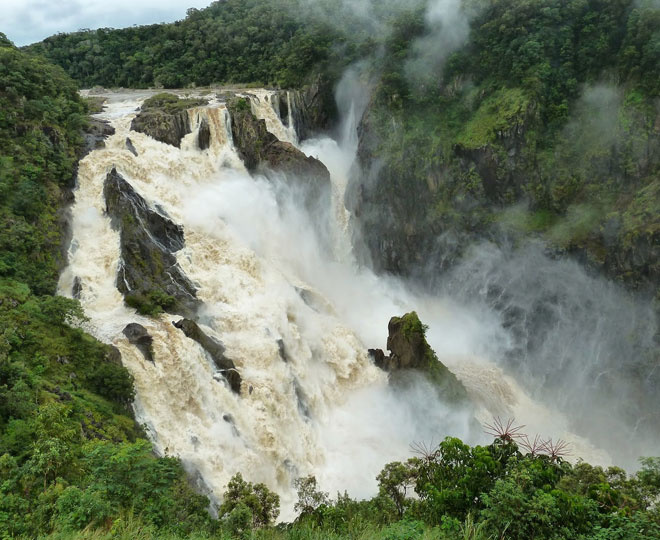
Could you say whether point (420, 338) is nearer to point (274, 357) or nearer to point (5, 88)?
point (274, 357)

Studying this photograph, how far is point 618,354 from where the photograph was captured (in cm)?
2697

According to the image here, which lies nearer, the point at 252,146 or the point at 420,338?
the point at 420,338

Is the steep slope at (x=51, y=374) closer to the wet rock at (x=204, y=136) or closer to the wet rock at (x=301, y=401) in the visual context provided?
the wet rock at (x=204, y=136)

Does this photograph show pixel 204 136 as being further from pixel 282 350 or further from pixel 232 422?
pixel 232 422

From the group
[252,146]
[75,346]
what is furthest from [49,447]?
[252,146]

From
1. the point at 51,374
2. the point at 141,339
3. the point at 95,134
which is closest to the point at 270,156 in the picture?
the point at 95,134

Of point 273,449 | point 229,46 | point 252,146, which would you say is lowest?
point 273,449

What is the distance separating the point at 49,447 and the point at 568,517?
36.0ft

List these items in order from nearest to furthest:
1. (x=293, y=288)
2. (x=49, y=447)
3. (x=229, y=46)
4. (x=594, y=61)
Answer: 1. (x=49, y=447)
2. (x=293, y=288)
3. (x=594, y=61)
4. (x=229, y=46)

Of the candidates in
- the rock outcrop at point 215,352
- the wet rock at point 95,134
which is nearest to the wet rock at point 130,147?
the wet rock at point 95,134

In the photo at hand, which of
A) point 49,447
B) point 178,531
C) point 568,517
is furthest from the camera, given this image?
point 49,447

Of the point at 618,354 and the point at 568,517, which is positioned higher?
the point at 618,354

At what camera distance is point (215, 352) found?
21750 mm

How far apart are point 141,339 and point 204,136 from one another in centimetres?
1682
